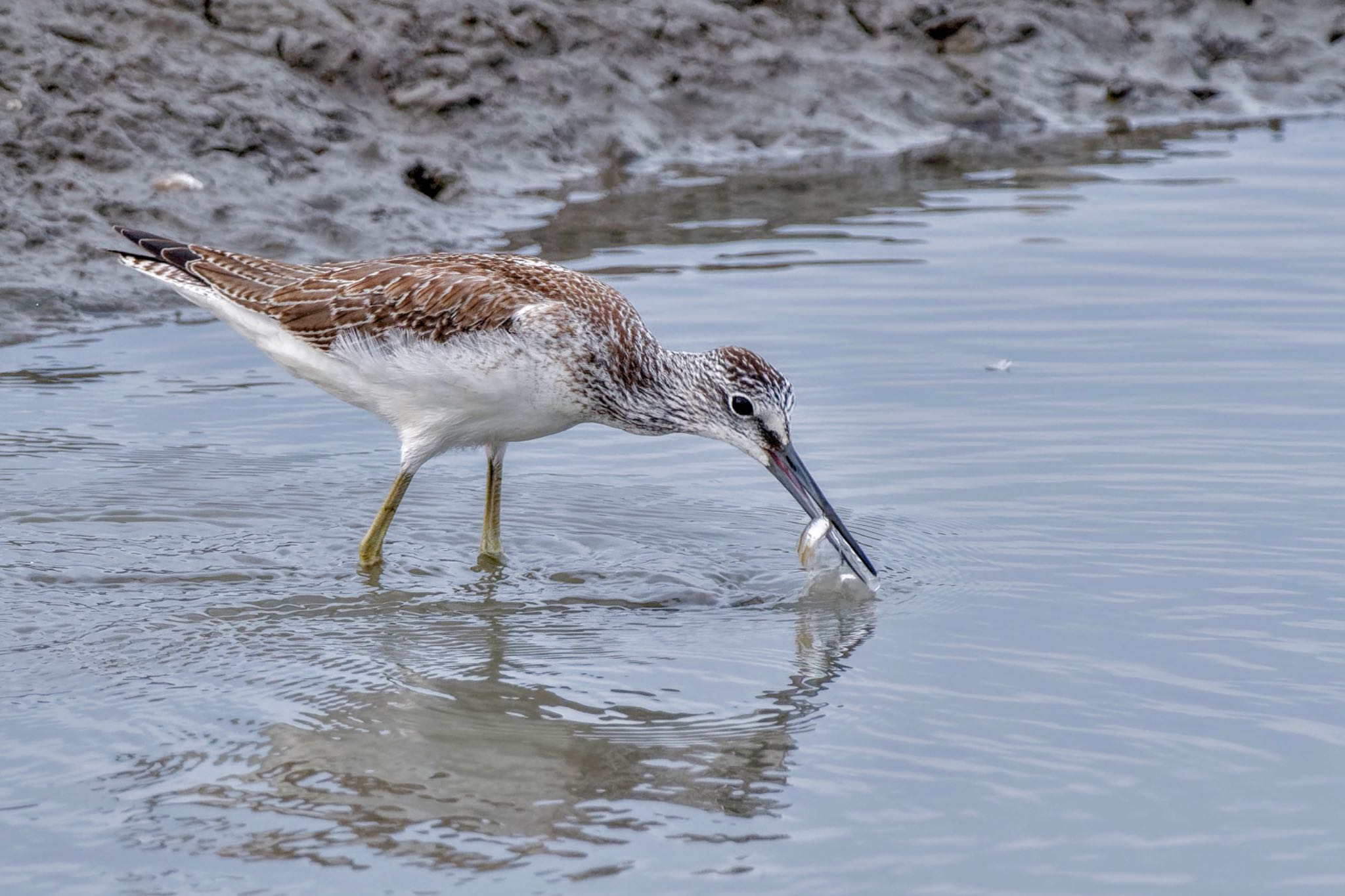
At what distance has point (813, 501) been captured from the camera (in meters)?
7.35

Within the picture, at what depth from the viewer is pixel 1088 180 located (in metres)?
13.5

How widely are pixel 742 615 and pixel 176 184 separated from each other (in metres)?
5.74

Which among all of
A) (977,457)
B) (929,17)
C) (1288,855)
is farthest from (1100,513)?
(929,17)

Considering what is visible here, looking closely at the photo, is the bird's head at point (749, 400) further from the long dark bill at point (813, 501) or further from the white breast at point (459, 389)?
the white breast at point (459, 389)

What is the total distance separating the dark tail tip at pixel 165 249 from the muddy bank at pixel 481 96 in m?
2.02

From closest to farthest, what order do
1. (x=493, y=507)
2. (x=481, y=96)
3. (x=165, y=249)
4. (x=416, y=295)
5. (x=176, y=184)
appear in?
(x=416, y=295) → (x=493, y=507) → (x=165, y=249) → (x=176, y=184) → (x=481, y=96)

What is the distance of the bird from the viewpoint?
7.27m

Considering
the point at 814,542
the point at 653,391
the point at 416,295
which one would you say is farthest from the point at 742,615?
the point at 416,295

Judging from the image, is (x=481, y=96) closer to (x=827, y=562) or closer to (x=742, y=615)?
(x=827, y=562)

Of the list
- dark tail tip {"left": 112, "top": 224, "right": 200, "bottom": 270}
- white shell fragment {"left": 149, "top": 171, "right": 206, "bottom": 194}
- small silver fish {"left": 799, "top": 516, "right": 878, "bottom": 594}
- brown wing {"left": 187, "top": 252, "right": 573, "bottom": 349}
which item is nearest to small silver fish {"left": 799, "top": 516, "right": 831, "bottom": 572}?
small silver fish {"left": 799, "top": 516, "right": 878, "bottom": 594}

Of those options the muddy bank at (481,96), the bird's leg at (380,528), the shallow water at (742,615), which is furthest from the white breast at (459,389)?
the muddy bank at (481,96)

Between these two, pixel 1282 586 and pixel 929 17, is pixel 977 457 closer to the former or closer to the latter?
pixel 1282 586

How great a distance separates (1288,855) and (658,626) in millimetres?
2546

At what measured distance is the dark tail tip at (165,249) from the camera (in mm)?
8148
